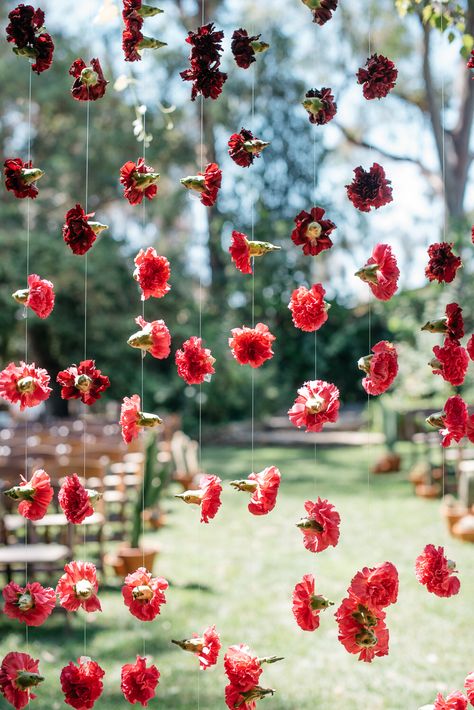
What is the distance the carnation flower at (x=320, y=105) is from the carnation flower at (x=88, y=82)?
67 cm

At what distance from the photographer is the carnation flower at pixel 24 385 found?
279 cm

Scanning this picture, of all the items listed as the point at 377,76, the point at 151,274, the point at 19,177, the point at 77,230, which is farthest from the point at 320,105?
the point at 19,177

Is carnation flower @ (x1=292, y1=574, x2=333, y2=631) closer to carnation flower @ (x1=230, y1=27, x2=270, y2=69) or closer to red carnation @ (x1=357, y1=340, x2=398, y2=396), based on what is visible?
red carnation @ (x1=357, y1=340, x2=398, y2=396)

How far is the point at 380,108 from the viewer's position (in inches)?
785

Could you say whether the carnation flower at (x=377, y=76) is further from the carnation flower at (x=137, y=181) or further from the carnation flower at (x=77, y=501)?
the carnation flower at (x=77, y=501)

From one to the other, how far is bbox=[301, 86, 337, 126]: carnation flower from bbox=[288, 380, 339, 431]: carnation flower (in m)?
0.82

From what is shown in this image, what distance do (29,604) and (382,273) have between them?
1510mm

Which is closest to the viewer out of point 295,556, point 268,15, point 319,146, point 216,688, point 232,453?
point 216,688

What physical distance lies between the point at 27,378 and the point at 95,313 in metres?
17.3

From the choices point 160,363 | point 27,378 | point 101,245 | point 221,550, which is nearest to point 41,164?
point 101,245

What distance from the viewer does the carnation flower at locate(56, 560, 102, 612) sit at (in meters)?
2.77

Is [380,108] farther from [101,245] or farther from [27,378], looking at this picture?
[27,378]

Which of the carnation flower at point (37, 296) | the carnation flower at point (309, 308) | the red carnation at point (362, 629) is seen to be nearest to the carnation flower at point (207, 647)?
the red carnation at point (362, 629)

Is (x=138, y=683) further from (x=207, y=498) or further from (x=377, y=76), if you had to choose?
(x=377, y=76)
